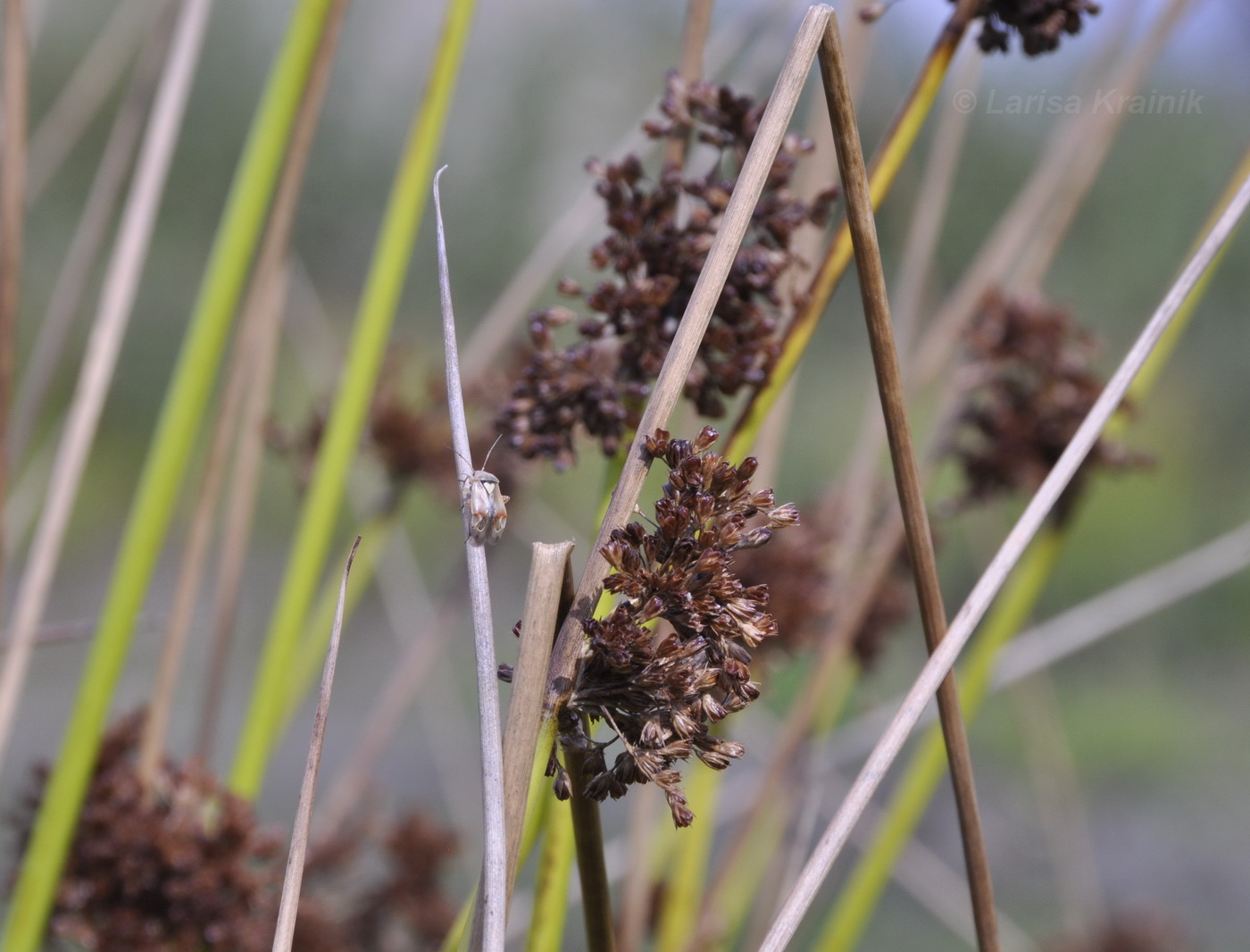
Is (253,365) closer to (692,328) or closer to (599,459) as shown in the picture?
(692,328)

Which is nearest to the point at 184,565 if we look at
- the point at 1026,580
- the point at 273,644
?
the point at 273,644

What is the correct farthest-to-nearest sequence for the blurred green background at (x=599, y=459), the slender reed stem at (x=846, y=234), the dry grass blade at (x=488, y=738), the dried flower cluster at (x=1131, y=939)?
the blurred green background at (x=599, y=459) < the dried flower cluster at (x=1131, y=939) < the slender reed stem at (x=846, y=234) < the dry grass blade at (x=488, y=738)

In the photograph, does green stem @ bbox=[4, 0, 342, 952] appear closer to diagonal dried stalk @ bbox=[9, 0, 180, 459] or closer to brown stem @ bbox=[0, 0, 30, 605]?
brown stem @ bbox=[0, 0, 30, 605]

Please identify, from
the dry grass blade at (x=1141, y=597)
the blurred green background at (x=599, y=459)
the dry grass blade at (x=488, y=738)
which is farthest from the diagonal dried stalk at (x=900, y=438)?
the blurred green background at (x=599, y=459)

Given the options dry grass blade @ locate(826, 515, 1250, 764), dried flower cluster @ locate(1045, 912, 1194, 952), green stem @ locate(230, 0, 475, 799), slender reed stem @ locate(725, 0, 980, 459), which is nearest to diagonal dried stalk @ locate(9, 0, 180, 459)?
green stem @ locate(230, 0, 475, 799)

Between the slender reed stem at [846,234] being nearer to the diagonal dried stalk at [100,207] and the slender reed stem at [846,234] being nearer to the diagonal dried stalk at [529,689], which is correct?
the diagonal dried stalk at [529,689]

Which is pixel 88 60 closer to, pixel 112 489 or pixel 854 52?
pixel 854 52
